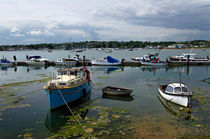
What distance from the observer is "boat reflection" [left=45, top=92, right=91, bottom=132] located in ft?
54.4

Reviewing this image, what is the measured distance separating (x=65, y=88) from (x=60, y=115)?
3.09 metres

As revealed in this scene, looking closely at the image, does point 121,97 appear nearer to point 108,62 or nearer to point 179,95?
point 179,95

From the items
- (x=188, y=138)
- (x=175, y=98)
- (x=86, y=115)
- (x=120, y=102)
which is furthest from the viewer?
(x=120, y=102)

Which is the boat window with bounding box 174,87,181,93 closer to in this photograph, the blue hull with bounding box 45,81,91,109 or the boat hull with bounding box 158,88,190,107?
the boat hull with bounding box 158,88,190,107

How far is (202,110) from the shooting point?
64.1 feet

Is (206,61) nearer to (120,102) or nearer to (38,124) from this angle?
(120,102)

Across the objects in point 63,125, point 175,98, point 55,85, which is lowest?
point 63,125

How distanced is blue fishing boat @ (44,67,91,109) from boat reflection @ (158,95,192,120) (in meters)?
11.0

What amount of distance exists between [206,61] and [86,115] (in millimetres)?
59753

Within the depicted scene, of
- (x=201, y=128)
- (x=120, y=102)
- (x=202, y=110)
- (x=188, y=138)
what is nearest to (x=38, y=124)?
(x=120, y=102)

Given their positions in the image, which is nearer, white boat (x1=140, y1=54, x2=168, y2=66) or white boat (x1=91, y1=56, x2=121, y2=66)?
white boat (x1=140, y1=54, x2=168, y2=66)

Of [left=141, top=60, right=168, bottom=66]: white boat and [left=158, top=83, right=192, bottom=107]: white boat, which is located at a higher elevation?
[left=141, top=60, right=168, bottom=66]: white boat

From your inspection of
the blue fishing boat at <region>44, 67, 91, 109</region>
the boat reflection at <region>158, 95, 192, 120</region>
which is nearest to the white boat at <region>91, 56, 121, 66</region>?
the blue fishing boat at <region>44, 67, 91, 109</region>

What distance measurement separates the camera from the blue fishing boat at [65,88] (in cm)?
1950
